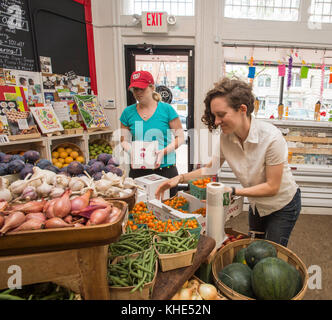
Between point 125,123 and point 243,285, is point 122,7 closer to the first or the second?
point 125,123

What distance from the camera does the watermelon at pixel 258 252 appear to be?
4.15 feet

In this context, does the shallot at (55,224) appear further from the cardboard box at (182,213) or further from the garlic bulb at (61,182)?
the cardboard box at (182,213)

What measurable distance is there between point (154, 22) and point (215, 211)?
3.53 m

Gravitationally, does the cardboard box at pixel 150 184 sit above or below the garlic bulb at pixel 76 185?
below

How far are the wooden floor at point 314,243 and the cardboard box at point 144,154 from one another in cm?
186

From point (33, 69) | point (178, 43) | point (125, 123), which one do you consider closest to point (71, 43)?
point (33, 69)

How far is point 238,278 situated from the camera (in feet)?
3.88

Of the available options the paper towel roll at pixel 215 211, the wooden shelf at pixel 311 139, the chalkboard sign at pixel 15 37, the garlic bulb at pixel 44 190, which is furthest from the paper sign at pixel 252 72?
the garlic bulb at pixel 44 190

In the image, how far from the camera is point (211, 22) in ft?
12.6

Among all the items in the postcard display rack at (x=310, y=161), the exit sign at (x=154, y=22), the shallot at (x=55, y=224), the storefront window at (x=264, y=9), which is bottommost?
the postcard display rack at (x=310, y=161)

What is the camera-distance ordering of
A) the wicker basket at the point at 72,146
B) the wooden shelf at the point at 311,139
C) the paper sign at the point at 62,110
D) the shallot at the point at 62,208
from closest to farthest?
the shallot at the point at 62,208 → the wicker basket at the point at 72,146 → the paper sign at the point at 62,110 → the wooden shelf at the point at 311,139

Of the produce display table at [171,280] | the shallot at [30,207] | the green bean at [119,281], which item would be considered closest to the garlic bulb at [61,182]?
the shallot at [30,207]

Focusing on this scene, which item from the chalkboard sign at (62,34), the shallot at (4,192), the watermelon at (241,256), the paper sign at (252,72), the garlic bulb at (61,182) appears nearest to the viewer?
the shallot at (4,192)

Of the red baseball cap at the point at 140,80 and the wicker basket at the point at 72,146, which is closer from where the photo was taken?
the red baseball cap at the point at 140,80
